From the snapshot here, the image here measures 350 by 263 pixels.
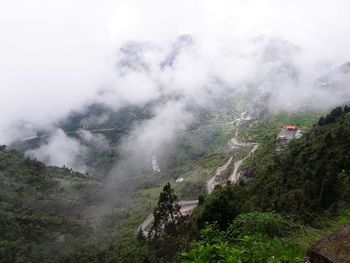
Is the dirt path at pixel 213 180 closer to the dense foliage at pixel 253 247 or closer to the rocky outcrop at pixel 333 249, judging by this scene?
the dense foliage at pixel 253 247

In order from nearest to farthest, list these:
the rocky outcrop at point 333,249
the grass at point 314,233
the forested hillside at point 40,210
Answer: the rocky outcrop at point 333,249 → the grass at point 314,233 → the forested hillside at point 40,210

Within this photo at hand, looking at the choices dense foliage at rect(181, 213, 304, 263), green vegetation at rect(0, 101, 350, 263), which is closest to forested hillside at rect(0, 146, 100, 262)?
green vegetation at rect(0, 101, 350, 263)

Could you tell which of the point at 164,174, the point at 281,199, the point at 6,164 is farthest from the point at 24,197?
the point at 281,199

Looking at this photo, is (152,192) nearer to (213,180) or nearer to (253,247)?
(213,180)

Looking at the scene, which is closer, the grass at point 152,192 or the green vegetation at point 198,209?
the green vegetation at point 198,209

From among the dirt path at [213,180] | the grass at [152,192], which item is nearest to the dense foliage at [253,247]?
the dirt path at [213,180]

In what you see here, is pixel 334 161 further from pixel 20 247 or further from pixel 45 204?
pixel 45 204

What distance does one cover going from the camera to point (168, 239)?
65.3 metres

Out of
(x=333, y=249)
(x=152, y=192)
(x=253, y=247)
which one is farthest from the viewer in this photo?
(x=152, y=192)

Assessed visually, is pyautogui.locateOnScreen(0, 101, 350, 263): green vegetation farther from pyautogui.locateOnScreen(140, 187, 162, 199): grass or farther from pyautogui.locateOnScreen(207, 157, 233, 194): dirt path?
pyautogui.locateOnScreen(207, 157, 233, 194): dirt path

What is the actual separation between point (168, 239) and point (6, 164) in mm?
114003

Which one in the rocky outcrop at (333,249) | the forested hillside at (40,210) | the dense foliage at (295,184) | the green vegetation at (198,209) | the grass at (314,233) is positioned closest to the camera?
the rocky outcrop at (333,249)

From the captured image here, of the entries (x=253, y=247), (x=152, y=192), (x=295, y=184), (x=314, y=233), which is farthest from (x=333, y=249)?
(x=152, y=192)

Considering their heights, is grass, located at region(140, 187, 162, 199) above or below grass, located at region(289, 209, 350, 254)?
above
